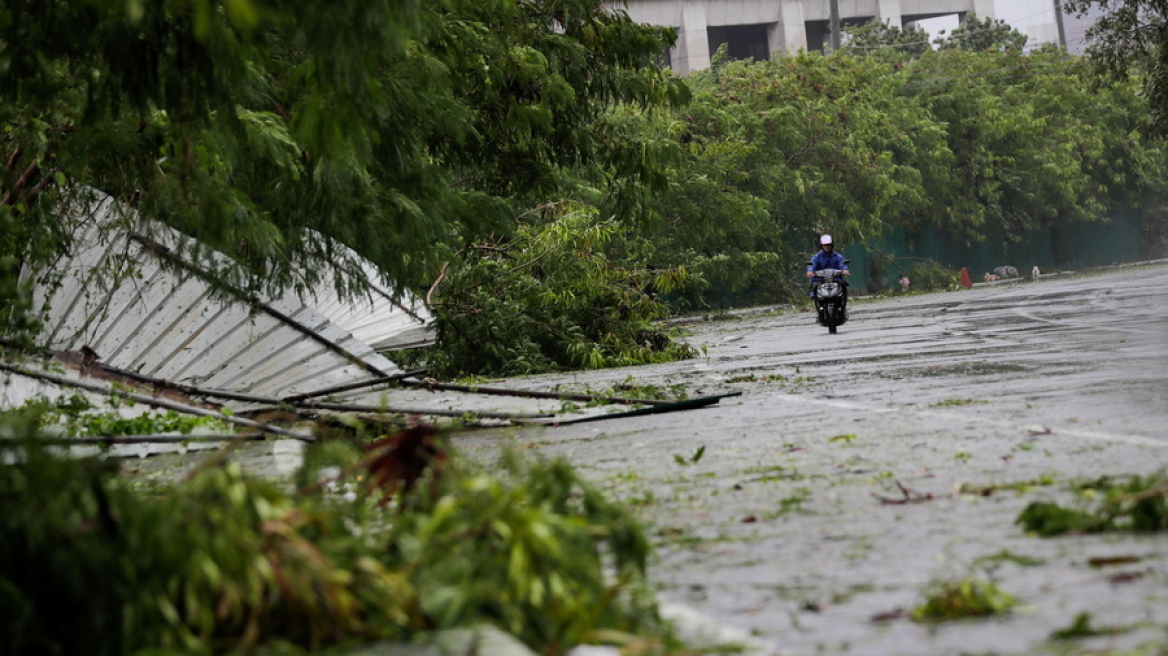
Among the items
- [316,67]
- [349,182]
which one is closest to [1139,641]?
[316,67]

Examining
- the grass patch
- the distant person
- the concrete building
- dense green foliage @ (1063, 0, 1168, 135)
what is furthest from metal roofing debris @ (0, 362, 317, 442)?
the concrete building

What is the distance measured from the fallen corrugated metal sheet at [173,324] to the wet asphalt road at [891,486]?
10.1ft

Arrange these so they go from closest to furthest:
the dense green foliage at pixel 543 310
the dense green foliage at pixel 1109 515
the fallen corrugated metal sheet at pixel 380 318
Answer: the dense green foliage at pixel 1109 515 < the fallen corrugated metal sheet at pixel 380 318 < the dense green foliage at pixel 543 310

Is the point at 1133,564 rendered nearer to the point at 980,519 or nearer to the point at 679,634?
the point at 980,519

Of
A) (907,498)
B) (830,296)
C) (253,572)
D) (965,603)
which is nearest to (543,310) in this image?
(830,296)

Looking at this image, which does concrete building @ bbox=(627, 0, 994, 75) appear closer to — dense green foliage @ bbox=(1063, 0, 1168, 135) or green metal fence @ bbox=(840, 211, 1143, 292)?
green metal fence @ bbox=(840, 211, 1143, 292)

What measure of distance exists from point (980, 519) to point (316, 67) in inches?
132

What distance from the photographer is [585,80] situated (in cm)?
1544

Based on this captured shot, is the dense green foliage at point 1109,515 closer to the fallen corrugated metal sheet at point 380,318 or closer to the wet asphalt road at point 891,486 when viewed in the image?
the wet asphalt road at point 891,486

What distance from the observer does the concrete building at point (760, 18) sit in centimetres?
7431

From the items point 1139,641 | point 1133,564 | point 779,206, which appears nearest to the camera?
point 1139,641

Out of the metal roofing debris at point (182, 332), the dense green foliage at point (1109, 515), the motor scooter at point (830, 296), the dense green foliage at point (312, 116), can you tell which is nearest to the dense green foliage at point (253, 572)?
the dense green foliage at point (1109, 515)

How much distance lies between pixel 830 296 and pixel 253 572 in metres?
23.8

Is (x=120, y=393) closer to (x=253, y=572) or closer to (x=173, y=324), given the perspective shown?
(x=173, y=324)
